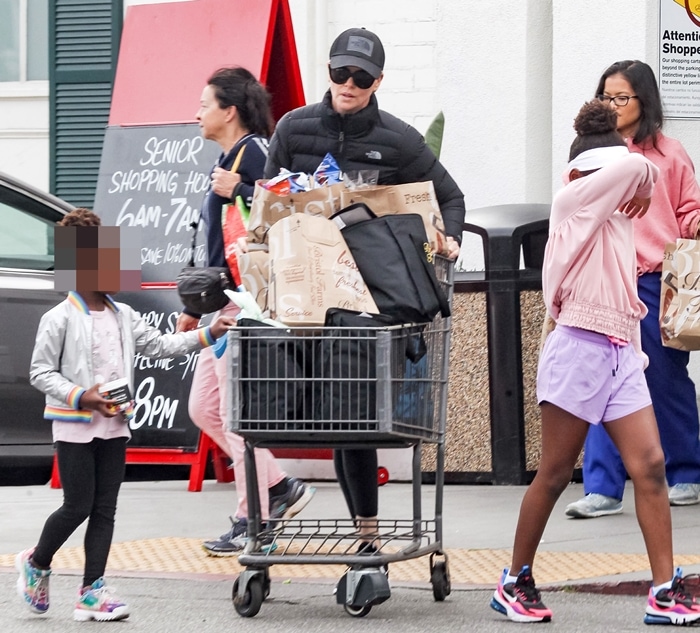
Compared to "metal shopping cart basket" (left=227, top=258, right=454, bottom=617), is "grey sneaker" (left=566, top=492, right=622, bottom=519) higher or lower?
lower

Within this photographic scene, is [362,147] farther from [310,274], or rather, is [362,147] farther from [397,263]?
[310,274]

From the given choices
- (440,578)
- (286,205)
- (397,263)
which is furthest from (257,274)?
(440,578)

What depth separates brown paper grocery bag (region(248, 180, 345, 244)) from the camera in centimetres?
481

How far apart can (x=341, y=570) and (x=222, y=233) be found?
133 centimetres

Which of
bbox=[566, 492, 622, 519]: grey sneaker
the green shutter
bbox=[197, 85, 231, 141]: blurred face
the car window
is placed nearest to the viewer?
bbox=[197, 85, 231, 141]: blurred face

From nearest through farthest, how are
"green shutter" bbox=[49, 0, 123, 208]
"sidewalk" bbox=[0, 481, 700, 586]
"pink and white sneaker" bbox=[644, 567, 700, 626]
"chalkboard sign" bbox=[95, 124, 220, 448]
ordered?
"pink and white sneaker" bbox=[644, 567, 700, 626] < "sidewalk" bbox=[0, 481, 700, 586] < "chalkboard sign" bbox=[95, 124, 220, 448] < "green shutter" bbox=[49, 0, 123, 208]

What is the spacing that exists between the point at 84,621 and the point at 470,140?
211 inches

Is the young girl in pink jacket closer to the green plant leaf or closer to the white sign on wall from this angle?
the green plant leaf

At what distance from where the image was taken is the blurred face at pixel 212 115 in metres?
6.13

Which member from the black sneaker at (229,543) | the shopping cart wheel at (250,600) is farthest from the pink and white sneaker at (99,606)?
the black sneaker at (229,543)

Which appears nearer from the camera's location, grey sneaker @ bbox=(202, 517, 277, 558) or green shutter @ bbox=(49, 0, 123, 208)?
grey sneaker @ bbox=(202, 517, 277, 558)

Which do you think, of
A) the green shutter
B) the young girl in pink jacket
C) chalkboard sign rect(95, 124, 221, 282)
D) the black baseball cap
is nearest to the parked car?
chalkboard sign rect(95, 124, 221, 282)

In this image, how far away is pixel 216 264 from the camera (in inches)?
235

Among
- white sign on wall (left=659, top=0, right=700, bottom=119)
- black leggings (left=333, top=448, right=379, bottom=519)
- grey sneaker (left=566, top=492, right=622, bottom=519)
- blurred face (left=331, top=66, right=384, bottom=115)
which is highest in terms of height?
white sign on wall (left=659, top=0, right=700, bottom=119)
